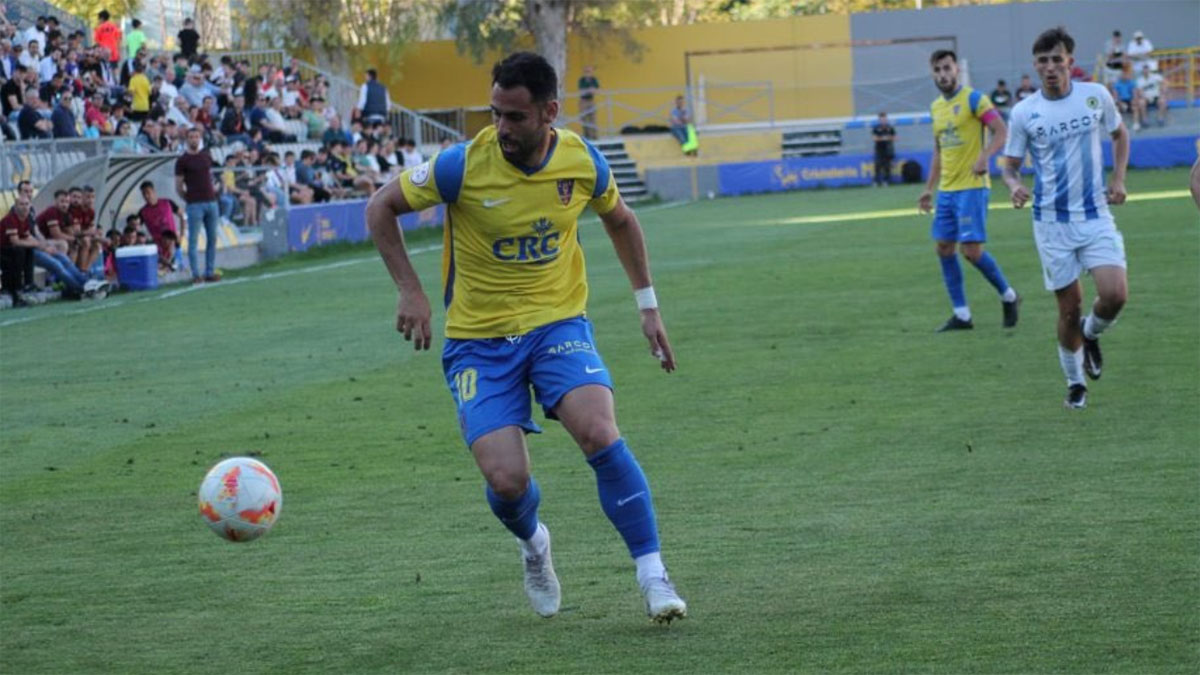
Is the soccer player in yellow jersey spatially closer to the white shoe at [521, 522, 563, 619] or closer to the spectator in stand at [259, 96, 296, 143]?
the white shoe at [521, 522, 563, 619]

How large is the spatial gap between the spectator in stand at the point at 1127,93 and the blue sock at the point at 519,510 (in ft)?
144

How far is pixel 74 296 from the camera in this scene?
76.3ft

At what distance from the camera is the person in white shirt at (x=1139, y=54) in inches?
1962

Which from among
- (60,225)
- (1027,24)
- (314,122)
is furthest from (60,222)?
(1027,24)

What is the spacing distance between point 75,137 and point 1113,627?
77.1 feet

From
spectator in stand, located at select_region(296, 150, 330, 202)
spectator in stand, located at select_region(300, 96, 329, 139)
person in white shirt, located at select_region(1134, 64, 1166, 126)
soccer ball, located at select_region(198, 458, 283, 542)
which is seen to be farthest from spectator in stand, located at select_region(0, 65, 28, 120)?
person in white shirt, located at select_region(1134, 64, 1166, 126)

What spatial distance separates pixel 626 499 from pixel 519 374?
0.60 meters

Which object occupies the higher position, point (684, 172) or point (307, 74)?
point (307, 74)

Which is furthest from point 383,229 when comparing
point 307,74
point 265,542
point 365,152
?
point 307,74

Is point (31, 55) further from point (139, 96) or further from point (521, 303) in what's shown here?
point (521, 303)

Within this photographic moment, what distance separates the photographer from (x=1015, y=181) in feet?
37.4

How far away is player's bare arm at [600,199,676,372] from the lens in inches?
269

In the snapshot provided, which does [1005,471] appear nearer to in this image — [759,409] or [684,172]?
[759,409]

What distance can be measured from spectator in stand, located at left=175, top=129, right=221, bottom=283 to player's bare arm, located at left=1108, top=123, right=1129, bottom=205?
53.1 ft
